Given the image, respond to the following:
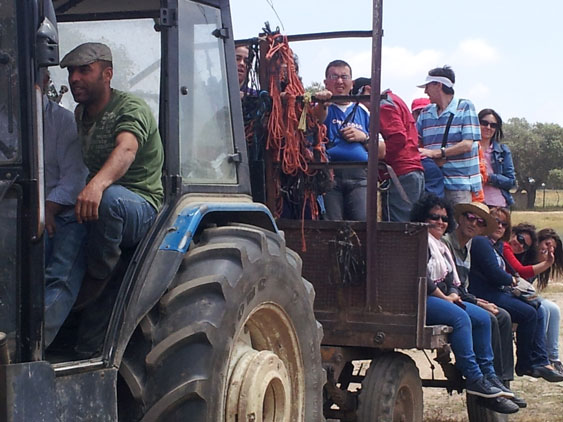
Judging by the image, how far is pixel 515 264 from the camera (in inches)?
355

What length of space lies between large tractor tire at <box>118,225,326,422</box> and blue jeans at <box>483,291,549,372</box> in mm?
3318

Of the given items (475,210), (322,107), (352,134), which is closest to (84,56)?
(322,107)

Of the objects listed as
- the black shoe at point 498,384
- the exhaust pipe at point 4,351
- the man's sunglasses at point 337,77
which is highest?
the man's sunglasses at point 337,77

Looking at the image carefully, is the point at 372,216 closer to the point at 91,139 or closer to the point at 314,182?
the point at 314,182

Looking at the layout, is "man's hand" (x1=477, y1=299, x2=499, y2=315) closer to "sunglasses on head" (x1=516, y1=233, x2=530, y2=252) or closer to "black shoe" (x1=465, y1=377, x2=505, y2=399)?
"black shoe" (x1=465, y1=377, x2=505, y2=399)

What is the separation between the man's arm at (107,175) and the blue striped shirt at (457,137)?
426 cm

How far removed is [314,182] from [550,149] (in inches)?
2113

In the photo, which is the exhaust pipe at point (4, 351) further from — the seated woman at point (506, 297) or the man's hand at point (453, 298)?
the seated woman at point (506, 297)

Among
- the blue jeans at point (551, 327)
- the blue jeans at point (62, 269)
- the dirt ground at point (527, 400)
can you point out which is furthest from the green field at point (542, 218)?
the blue jeans at point (62, 269)

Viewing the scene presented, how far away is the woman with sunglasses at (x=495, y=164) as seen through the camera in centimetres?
920

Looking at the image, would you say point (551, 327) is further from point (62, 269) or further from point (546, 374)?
point (62, 269)

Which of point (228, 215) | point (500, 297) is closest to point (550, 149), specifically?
point (500, 297)

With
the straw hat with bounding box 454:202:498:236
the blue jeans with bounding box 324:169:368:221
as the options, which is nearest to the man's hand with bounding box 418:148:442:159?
the straw hat with bounding box 454:202:498:236

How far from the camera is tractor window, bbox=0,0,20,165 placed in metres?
3.84
